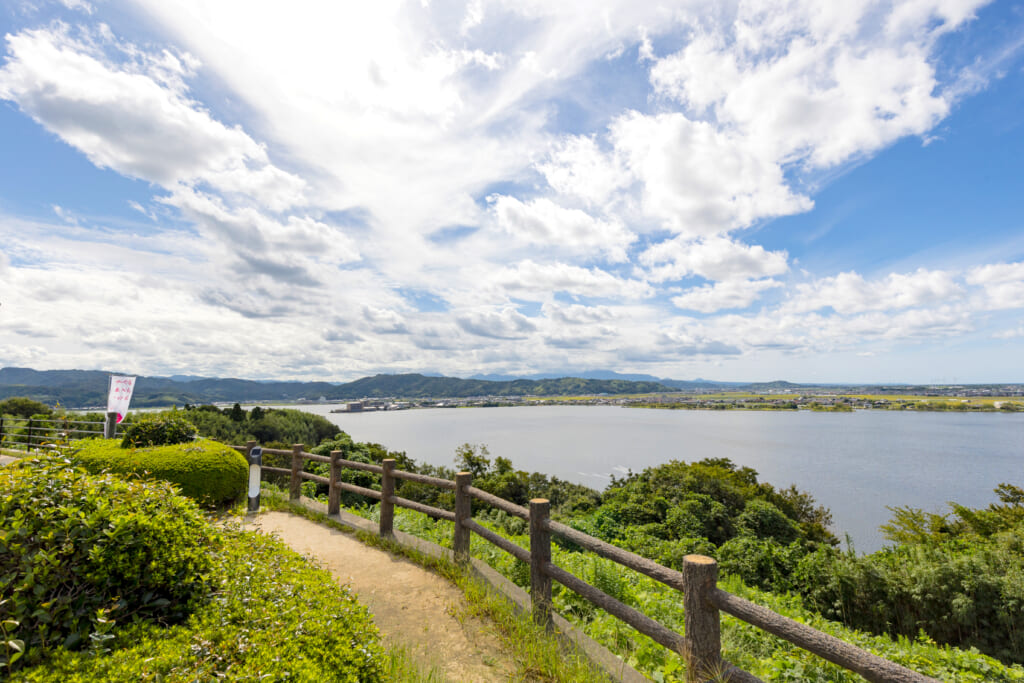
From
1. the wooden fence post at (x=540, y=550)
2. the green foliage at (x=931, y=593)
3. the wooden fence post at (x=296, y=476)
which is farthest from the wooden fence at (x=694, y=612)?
the green foliage at (x=931, y=593)

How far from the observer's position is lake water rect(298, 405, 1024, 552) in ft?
129

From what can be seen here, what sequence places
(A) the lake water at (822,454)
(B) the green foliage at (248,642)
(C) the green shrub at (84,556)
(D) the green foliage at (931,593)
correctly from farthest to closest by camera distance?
(A) the lake water at (822,454)
(D) the green foliage at (931,593)
(C) the green shrub at (84,556)
(B) the green foliage at (248,642)

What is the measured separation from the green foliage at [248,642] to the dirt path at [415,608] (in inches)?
31.0

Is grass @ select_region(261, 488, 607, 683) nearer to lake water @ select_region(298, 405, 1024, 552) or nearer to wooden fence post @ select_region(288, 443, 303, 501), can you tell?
wooden fence post @ select_region(288, 443, 303, 501)

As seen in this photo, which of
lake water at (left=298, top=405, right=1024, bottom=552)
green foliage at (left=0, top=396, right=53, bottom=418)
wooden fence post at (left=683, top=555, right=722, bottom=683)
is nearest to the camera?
wooden fence post at (left=683, top=555, right=722, bottom=683)

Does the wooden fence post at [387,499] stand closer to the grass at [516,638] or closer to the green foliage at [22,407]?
the grass at [516,638]

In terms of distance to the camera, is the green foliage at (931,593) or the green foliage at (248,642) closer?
the green foliage at (248,642)

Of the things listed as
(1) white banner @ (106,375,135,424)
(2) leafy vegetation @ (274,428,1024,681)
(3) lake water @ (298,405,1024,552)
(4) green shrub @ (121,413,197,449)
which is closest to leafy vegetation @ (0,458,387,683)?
(2) leafy vegetation @ (274,428,1024,681)

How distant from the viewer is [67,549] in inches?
101

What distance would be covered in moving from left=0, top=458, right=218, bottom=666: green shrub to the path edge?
2844mm

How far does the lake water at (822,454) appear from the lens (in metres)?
39.3

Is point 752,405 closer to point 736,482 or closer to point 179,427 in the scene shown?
point 736,482

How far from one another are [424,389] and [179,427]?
155973 mm

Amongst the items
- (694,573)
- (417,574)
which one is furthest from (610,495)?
(694,573)
